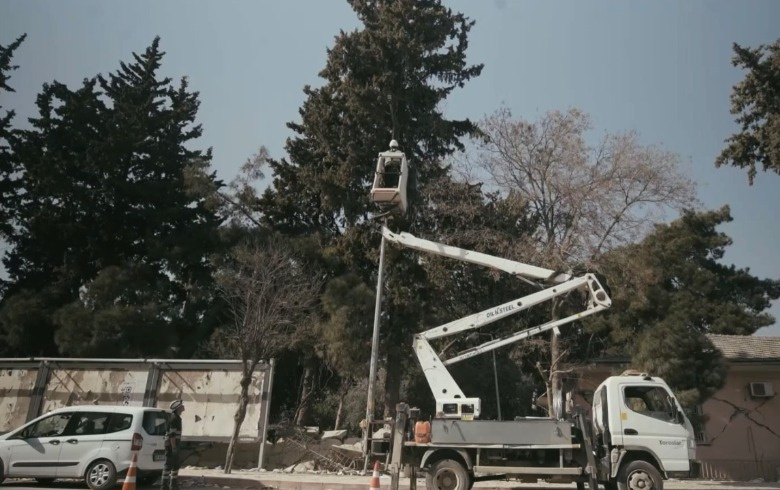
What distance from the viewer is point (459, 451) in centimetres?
1145

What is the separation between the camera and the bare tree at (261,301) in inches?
669

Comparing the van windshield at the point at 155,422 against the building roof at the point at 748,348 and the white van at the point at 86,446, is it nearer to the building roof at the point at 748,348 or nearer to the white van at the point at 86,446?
the white van at the point at 86,446

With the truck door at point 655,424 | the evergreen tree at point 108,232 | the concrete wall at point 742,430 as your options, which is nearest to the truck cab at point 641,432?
the truck door at point 655,424

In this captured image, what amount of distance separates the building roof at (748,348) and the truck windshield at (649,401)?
11.7 metres

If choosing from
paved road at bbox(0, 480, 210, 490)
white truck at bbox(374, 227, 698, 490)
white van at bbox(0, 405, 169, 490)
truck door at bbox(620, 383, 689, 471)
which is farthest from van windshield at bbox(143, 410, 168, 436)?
truck door at bbox(620, 383, 689, 471)

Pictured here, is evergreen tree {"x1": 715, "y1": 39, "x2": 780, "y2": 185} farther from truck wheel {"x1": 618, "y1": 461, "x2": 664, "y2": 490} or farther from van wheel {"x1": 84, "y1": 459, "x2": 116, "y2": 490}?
van wheel {"x1": 84, "y1": 459, "x2": 116, "y2": 490}

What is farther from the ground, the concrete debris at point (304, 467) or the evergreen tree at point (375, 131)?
the evergreen tree at point (375, 131)

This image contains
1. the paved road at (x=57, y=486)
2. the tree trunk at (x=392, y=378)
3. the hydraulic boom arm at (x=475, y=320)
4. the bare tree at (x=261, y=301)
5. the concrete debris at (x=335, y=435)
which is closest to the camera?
the paved road at (x=57, y=486)

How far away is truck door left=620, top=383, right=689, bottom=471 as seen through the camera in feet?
37.3

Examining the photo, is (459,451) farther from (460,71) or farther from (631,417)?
(460,71)

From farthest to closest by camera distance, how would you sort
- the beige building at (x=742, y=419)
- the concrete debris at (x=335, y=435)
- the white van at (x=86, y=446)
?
the beige building at (x=742, y=419)
the concrete debris at (x=335, y=435)
the white van at (x=86, y=446)

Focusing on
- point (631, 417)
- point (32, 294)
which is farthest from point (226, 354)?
point (631, 417)

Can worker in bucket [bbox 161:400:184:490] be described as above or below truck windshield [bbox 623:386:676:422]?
below

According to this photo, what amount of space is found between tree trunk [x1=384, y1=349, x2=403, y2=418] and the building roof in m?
12.4
